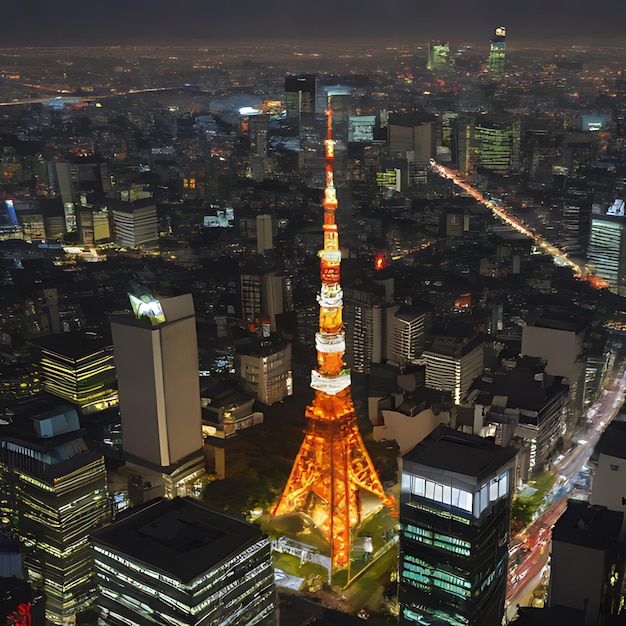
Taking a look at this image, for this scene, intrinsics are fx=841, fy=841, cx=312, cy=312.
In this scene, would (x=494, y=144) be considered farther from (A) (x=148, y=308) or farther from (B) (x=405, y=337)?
(A) (x=148, y=308)

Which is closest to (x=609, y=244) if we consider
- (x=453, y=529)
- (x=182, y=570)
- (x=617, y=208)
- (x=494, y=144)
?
(x=617, y=208)

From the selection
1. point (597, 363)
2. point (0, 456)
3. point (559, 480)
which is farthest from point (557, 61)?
point (0, 456)

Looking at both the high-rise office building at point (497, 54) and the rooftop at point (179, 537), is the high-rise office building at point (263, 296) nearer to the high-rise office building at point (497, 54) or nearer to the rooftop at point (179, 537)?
the high-rise office building at point (497, 54)

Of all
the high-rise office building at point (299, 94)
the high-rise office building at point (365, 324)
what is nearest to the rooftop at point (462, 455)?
the high-rise office building at point (365, 324)

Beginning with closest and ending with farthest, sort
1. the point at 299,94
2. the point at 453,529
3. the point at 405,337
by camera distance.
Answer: the point at 453,529 < the point at 299,94 < the point at 405,337

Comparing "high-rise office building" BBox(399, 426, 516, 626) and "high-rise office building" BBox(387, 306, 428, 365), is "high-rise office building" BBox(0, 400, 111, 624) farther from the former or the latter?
"high-rise office building" BBox(387, 306, 428, 365)

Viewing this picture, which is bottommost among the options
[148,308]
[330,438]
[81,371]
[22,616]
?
[22,616]
